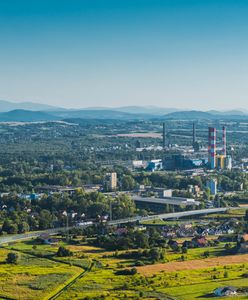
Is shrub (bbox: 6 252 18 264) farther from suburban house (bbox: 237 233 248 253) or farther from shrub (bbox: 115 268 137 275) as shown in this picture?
suburban house (bbox: 237 233 248 253)

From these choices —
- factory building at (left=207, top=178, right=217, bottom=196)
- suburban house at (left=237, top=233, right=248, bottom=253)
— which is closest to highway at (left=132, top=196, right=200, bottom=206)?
factory building at (left=207, top=178, right=217, bottom=196)

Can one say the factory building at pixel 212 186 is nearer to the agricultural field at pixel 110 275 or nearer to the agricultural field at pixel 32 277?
the agricultural field at pixel 110 275

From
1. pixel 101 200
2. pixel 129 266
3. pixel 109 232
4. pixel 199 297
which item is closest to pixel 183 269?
pixel 129 266

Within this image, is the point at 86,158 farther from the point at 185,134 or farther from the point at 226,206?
the point at 185,134

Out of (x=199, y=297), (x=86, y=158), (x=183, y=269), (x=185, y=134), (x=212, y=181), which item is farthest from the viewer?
(x=185, y=134)

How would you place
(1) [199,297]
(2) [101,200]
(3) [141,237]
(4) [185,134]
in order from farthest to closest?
1. (4) [185,134]
2. (2) [101,200]
3. (3) [141,237]
4. (1) [199,297]

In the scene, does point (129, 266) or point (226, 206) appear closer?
point (129, 266)

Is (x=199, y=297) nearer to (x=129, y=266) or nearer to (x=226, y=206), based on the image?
(x=129, y=266)

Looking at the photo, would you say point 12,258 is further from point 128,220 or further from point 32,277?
point 128,220
